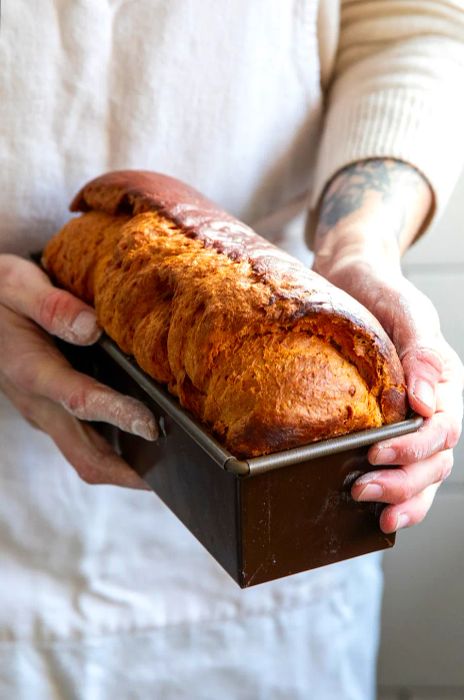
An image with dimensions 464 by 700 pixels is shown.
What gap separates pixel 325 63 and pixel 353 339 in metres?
0.62

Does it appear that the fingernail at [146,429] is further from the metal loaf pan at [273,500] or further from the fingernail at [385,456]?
the fingernail at [385,456]

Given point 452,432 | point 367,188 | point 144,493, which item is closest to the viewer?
point 452,432

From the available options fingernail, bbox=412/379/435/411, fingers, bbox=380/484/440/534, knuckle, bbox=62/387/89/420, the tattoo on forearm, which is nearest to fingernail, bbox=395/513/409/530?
fingers, bbox=380/484/440/534

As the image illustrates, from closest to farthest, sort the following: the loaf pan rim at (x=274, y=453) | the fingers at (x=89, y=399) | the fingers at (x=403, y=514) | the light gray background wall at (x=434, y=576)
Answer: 1. the loaf pan rim at (x=274, y=453)
2. the fingers at (x=403, y=514)
3. the fingers at (x=89, y=399)
4. the light gray background wall at (x=434, y=576)

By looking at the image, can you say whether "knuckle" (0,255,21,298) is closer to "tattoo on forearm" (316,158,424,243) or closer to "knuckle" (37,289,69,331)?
"knuckle" (37,289,69,331)

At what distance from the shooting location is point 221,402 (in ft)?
2.35

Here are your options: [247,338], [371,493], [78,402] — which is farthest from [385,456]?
[78,402]

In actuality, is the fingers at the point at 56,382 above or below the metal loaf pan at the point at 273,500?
below

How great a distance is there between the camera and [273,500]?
675mm

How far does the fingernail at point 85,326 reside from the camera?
93 centimetres

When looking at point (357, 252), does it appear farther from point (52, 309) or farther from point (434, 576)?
point (434, 576)

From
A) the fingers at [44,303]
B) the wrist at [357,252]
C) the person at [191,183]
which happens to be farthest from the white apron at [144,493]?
the wrist at [357,252]

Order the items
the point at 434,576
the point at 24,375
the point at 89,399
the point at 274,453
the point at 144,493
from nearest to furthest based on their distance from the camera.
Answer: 1. the point at 274,453
2. the point at 89,399
3. the point at 24,375
4. the point at 144,493
5. the point at 434,576

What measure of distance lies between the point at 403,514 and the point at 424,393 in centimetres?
11
